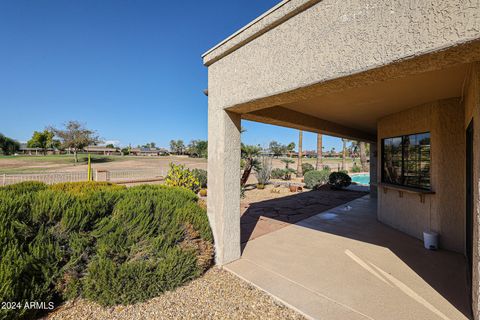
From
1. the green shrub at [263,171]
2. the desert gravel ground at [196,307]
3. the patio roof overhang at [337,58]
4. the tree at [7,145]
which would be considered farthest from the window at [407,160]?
the tree at [7,145]

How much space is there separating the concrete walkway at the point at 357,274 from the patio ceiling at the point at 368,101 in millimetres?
2864

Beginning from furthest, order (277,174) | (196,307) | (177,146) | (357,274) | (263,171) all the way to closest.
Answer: (177,146), (277,174), (263,171), (357,274), (196,307)

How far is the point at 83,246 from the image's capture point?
9.98ft

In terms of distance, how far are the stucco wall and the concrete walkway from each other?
2.91 m

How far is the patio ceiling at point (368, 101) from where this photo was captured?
3.59 meters

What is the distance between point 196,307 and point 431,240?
5.00 metres

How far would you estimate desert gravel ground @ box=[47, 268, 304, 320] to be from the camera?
282 cm

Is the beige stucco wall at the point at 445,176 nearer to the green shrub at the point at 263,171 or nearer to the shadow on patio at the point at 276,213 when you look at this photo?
the shadow on patio at the point at 276,213

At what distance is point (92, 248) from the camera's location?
3.10 m

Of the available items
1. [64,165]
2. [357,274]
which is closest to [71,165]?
[64,165]

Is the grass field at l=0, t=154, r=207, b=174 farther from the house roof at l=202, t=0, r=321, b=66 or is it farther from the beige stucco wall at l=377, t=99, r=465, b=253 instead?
the beige stucco wall at l=377, t=99, r=465, b=253

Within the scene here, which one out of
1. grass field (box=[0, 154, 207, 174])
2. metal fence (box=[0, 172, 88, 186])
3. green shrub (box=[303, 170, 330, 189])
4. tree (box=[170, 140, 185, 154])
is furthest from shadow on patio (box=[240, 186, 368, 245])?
tree (box=[170, 140, 185, 154])

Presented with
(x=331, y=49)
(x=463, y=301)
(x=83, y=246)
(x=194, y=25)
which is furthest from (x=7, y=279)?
(x=194, y=25)

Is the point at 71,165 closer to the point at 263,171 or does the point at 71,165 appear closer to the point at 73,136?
the point at 73,136
